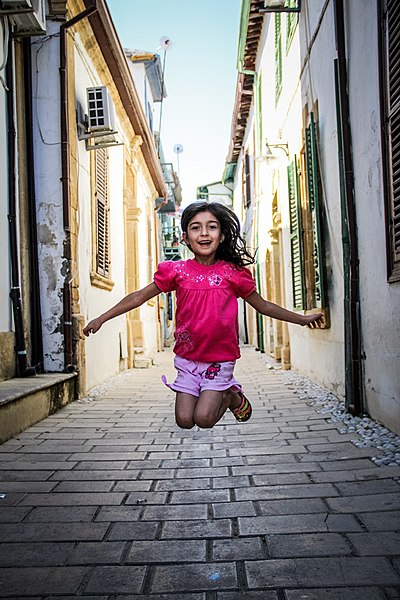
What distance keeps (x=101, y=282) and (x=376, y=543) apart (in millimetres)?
6937

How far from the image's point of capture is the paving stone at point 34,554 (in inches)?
94.1

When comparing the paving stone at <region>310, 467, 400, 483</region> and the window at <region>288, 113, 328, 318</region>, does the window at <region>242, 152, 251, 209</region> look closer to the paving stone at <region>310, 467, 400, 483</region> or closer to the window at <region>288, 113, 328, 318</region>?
the window at <region>288, 113, 328, 318</region>

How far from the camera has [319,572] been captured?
7.29ft

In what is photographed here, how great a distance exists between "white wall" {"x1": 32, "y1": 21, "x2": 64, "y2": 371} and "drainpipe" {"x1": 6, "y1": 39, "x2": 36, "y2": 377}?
0.66 meters

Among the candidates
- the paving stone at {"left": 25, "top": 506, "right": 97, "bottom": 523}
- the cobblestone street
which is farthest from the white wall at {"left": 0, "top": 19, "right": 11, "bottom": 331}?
the paving stone at {"left": 25, "top": 506, "right": 97, "bottom": 523}

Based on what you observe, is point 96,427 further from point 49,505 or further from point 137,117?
point 137,117

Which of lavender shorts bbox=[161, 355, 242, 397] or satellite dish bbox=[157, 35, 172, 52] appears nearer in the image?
lavender shorts bbox=[161, 355, 242, 397]

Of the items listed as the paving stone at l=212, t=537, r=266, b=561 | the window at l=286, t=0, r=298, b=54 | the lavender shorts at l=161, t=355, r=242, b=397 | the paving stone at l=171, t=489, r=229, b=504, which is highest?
Result: the window at l=286, t=0, r=298, b=54

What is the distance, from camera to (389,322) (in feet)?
15.2

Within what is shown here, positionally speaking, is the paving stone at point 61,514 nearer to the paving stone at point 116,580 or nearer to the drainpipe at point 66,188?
the paving stone at point 116,580

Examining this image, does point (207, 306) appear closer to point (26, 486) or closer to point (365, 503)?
point (365, 503)

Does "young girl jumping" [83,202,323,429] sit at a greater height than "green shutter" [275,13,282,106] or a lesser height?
lesser

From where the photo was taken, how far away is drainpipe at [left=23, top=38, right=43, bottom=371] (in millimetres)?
6824

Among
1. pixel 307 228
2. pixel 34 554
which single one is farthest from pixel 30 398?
pixel 307 228
